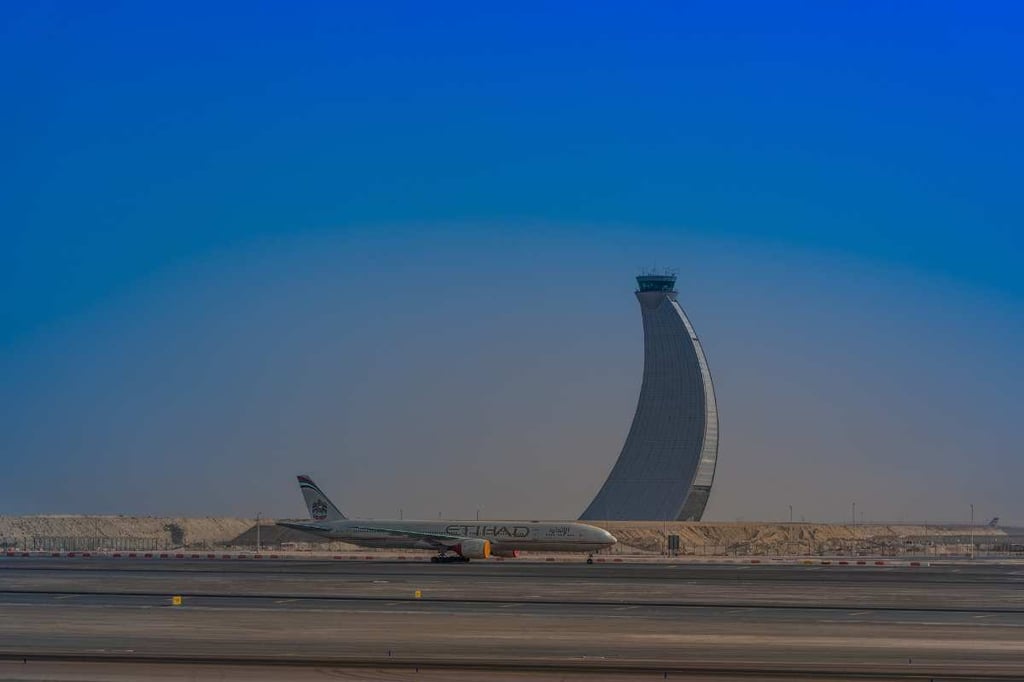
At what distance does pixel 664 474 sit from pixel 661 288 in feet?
58.4

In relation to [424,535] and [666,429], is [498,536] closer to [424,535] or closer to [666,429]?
[424,535]

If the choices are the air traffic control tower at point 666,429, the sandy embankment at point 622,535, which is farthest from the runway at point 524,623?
the air traffic control tower at point 666,429

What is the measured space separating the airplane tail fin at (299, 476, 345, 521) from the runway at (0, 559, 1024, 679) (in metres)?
34.0

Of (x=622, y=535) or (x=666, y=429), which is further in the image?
(x=666, y=429)

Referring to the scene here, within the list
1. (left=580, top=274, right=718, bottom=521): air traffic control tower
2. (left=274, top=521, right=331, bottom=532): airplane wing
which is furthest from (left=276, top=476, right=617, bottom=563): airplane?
(left=580, top=274, right=718, bottom=521): air traffic control tower

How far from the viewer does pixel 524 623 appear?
34562 millimetres

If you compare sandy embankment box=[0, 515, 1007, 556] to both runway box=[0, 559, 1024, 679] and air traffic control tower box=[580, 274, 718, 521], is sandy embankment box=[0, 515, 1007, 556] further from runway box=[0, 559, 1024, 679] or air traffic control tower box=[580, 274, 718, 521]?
runway box=[0, 559, 1024, 679]

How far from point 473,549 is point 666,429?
165 ft

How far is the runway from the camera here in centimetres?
2619

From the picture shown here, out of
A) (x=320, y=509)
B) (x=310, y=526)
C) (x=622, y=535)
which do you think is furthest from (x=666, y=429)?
(x=310, y=526)

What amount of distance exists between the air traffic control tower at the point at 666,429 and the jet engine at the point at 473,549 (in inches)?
1864

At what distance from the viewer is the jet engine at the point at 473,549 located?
77.8 meters

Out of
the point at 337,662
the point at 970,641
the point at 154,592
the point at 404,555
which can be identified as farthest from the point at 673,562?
the point at 337,662

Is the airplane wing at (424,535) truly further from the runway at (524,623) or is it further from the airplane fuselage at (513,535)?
the runway at (524,623)
